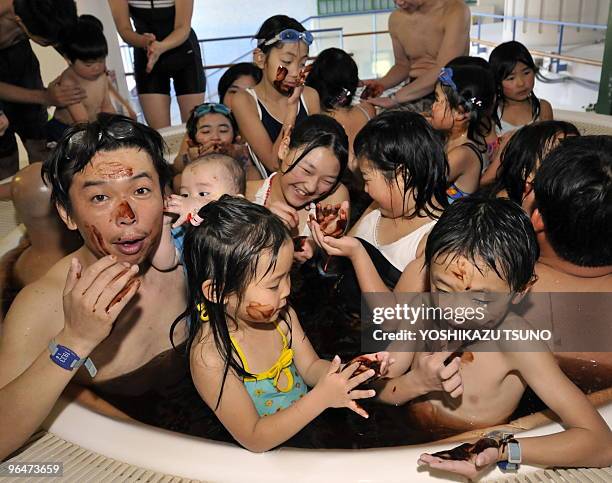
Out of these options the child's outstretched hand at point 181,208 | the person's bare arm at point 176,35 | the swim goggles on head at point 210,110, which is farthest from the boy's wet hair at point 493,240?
the person's bare arm at point 176,35

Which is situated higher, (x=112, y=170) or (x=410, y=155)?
(x=112, y=170)

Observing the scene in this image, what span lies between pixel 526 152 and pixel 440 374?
118cm

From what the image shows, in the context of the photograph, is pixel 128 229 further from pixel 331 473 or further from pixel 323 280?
pixel 323 280

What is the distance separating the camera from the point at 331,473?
1.35m

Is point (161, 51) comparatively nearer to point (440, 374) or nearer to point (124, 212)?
point (124, 212)

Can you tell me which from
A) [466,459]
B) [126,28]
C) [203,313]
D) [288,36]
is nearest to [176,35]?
[126,28]

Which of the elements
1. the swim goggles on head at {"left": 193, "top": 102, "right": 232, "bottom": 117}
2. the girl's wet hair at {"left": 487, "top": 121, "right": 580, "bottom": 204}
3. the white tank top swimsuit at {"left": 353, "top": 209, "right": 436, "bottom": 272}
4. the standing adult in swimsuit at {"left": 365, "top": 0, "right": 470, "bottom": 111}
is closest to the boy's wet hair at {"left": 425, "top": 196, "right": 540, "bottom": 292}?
the white tank top swimsuit at {"left": 353, "top": 209, "right": 436, "bottom": 272}

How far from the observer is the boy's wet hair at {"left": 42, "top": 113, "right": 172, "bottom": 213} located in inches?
63.9

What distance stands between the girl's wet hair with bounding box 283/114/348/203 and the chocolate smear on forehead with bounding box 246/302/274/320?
981 millimetres

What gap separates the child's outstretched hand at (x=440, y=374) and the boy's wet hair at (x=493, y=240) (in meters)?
0.26

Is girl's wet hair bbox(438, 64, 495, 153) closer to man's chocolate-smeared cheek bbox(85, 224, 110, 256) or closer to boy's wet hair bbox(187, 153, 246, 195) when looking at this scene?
boy's wet hair bbox(187, 153, 246, 195)

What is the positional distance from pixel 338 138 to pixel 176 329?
1.02 meters

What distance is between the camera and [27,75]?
370 cm

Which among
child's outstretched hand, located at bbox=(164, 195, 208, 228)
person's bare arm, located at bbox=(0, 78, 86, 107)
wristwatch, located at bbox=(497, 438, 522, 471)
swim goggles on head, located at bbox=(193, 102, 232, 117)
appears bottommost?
wristwatch, located at bbox=(497, 438, 522, 471)
